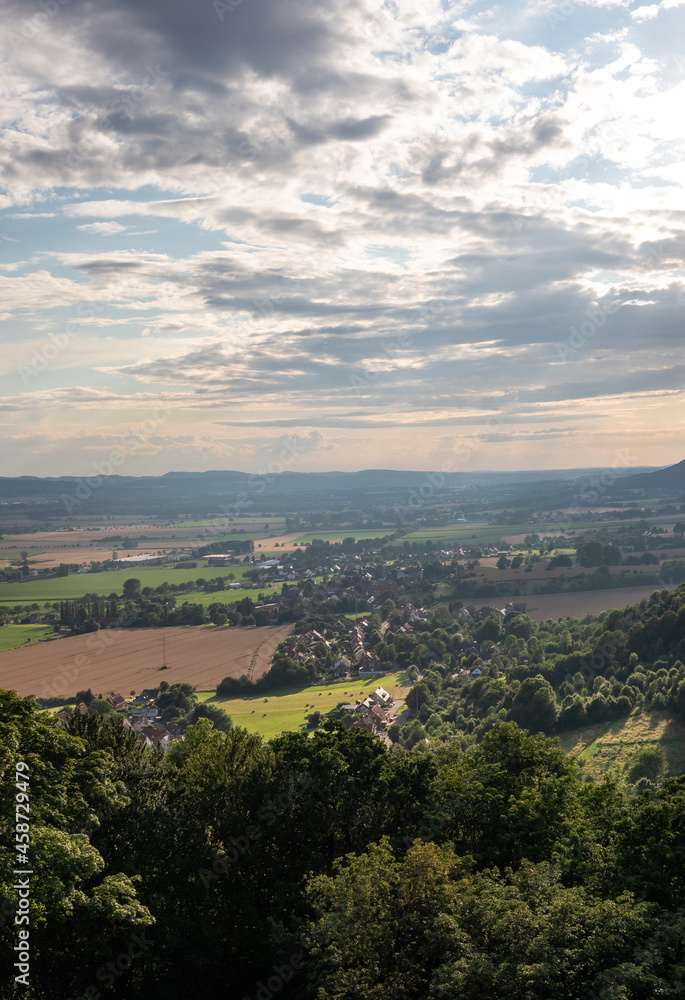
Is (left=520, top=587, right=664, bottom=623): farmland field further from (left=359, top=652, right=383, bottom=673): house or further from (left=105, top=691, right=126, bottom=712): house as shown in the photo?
(left=105, top=691, right=126, bottom=712): house

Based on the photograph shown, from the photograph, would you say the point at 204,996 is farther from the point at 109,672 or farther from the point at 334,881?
the point at 109,672

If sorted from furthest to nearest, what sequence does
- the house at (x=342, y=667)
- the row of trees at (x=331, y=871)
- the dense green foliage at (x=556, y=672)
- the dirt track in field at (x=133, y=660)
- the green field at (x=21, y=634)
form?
the green field at (x=21, y=634)
the house at (x=342, y=667)
the dirt track in field at (x=133, y=660)
the dense green foliage at (x=556, y=672)
the row of trees at (x=331, y=871)

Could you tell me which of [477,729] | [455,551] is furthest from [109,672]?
[455,551]

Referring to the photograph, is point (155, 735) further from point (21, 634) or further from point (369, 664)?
point (21, 634)

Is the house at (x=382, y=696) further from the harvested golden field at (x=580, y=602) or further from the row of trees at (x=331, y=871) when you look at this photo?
the row of trees at (x=331, y=871)
